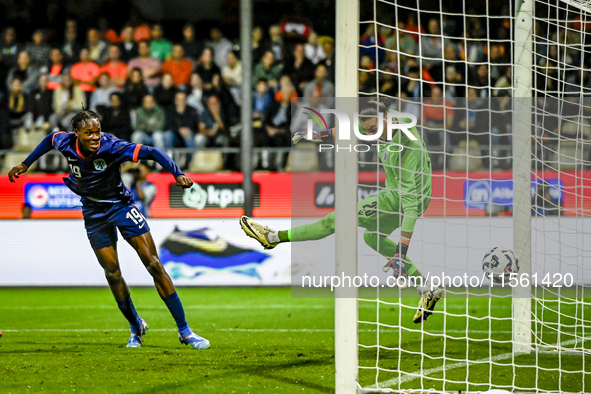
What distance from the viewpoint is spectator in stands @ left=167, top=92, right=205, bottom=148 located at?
37.4 feet

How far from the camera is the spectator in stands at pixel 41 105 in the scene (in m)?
11.4

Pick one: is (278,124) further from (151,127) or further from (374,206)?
(374,206)

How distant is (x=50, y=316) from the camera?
7.33 m

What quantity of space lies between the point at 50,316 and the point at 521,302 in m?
5.04

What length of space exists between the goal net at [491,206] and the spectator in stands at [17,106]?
6012 millimetres

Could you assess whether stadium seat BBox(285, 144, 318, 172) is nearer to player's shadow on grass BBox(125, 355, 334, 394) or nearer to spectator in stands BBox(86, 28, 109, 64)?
spectator in stands BBox(86, 28, 109, 64)

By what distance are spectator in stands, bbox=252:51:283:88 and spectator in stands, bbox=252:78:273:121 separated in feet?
0.51

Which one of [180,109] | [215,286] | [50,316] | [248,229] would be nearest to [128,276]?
[215,286]

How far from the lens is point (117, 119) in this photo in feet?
36.3

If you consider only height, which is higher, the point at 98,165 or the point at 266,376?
the point at 98,165

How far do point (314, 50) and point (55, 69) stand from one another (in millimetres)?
4690

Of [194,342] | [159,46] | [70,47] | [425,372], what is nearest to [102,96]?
[70,47]

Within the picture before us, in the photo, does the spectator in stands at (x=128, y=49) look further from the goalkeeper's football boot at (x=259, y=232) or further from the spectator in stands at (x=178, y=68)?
the goalkeeper's football boot at (x=259, y=232)

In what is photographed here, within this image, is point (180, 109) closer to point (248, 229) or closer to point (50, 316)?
point (50, 316)
